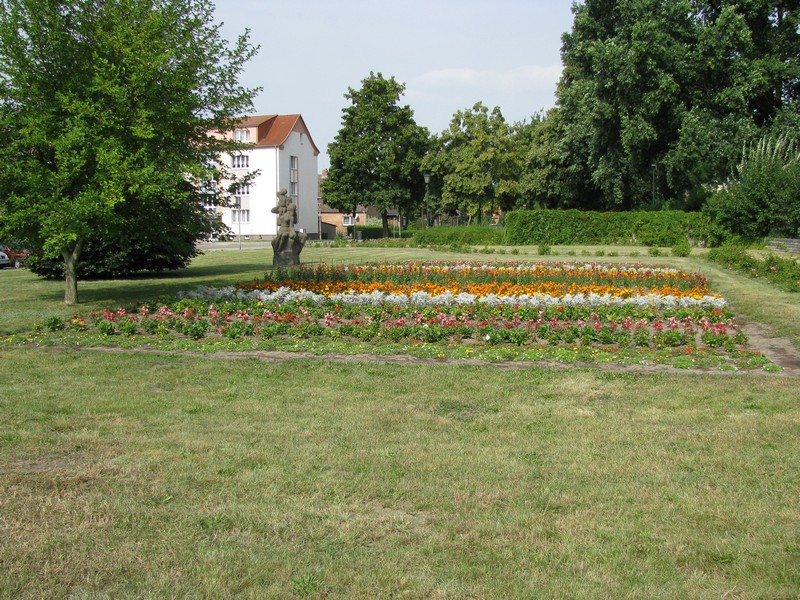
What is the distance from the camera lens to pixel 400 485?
→ 4625 mm

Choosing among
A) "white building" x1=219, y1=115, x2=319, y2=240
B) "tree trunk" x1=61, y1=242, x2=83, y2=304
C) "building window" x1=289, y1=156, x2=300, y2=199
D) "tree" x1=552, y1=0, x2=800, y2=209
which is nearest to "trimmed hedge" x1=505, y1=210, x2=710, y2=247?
"tree" x1=552, y1=0, x2=800, y2=209

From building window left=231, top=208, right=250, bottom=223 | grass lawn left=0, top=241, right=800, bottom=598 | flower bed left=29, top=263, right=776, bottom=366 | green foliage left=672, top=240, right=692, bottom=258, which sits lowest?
grass lawn left=0, top=241, right=800, bottom=598

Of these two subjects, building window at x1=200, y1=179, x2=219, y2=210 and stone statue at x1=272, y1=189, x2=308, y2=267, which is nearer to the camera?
building window at x1=200, y1=179, x2=219, y2=210

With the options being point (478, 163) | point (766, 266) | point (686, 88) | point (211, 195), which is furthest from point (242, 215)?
point (766, 266)

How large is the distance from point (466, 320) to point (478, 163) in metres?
48.1

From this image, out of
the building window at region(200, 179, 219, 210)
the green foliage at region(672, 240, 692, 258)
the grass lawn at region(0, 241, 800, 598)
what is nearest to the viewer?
the grass lawn at region(0, 241, 800, 598)

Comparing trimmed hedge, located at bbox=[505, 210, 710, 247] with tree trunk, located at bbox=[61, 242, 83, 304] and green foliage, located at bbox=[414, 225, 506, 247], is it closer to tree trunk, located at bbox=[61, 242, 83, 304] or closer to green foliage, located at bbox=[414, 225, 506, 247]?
green foliage, located at bbox=[414, 225, 506, 247]

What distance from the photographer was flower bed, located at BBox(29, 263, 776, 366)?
31.1ft

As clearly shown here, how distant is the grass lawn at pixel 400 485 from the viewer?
3.46 m

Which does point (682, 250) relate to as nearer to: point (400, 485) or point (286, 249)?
point (286, 249)

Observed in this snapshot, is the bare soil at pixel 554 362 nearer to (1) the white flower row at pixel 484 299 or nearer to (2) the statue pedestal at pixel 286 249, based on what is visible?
(1) the white flower row at pixel 484 299

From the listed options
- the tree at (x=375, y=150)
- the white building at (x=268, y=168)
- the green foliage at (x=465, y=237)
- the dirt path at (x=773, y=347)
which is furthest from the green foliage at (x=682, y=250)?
the white building at (x=268, y=168)

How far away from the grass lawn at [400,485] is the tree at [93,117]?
4.15 metres

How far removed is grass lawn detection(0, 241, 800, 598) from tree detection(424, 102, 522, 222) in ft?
168
